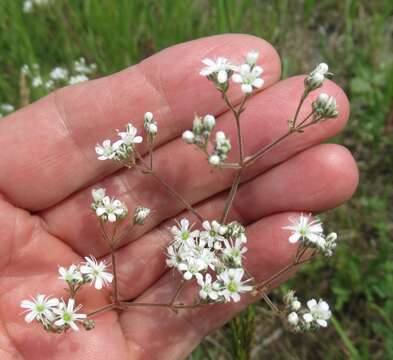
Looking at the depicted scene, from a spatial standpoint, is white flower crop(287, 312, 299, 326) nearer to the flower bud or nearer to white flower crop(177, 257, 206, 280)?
white flower crop(177, 257, 206, 280)

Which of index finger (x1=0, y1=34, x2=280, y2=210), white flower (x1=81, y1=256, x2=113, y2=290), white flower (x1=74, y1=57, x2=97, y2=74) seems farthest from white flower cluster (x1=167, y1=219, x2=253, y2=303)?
white flower (x1=74, y1=57, x2=97, y2=74)

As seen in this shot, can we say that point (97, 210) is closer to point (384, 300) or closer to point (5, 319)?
point (5, 319)

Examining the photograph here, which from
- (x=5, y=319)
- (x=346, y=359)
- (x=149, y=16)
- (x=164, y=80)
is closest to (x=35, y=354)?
(x=5, y=319)

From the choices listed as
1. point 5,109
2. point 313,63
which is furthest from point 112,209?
point 313,63

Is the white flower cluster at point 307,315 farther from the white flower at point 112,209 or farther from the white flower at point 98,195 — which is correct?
the white flower at point 98,195

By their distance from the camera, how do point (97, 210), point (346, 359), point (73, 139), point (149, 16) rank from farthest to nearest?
1. point (149, 16)
2. point (346, 359)
3. point (73, 139)
4. point (97, 210)

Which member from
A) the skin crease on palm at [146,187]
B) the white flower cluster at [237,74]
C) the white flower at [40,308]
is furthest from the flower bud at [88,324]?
the white flower cluster at [237,74]
